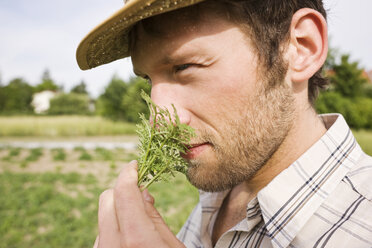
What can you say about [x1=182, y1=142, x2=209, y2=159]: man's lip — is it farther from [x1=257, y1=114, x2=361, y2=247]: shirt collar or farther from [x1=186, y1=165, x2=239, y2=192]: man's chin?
[x1=257, y1=114, x2=361, y2=247]: shirt collar

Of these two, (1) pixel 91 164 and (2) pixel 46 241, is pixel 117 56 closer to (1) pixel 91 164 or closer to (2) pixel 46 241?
(2) pixel 46 241

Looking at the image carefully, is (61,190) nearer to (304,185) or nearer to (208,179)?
(208,179)

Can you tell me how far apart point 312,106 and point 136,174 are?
126 cm

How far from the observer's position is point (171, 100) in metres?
1.48

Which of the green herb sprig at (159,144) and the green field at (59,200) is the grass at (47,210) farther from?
the green herb sprig at (159,144)

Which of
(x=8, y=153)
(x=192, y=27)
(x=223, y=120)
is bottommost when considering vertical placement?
(x=8, y=153)

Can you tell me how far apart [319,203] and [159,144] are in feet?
2.78

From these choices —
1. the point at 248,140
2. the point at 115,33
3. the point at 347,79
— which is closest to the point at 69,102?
the point at 347,79

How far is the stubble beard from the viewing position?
1.44 m

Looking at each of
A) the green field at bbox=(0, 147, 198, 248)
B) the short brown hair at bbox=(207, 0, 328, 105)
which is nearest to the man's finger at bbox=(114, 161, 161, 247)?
the short brown hair at bbox=(207, 0, 328, 105)

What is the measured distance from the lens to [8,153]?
13242mm

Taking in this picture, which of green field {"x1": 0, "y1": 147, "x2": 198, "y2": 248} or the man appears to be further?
green field {"x1": 0, "y1": 147, "x2": 198, "y2": 248}

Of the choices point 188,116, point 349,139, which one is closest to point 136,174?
point 188,116

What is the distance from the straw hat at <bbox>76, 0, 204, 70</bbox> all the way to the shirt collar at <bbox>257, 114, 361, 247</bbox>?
1023 mm
